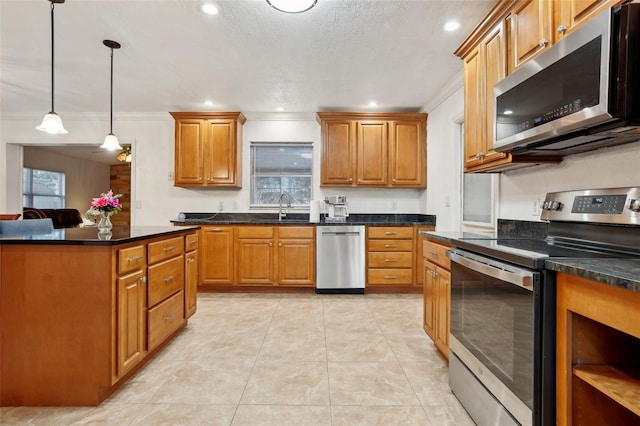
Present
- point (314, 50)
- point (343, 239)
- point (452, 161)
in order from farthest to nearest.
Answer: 1. point (343, 239)
2. point (452, 161)
3. point (314, 50)

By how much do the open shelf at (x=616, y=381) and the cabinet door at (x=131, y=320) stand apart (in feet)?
6.82

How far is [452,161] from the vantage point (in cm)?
354

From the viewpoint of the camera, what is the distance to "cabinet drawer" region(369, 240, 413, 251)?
13.2 feet

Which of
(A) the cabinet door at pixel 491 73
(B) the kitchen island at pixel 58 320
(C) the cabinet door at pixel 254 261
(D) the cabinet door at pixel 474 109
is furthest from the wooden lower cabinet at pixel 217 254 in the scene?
(A) the cabinet door at pixel 491 73

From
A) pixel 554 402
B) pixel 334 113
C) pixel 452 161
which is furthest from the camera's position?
pixel 334 113

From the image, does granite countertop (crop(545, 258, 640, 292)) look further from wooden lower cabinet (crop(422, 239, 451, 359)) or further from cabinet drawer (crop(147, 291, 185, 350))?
cabinet drawer (crop(147, 291, 185, 350))

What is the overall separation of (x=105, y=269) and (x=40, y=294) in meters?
0.36

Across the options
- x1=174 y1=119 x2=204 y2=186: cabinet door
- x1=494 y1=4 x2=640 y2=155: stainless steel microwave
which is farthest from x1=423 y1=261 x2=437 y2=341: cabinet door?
x1=174 y1=119 x2=204 y2=186: cabinet door

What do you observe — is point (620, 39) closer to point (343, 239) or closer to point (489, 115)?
point (489, 115)

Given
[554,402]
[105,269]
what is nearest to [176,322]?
[105,269]

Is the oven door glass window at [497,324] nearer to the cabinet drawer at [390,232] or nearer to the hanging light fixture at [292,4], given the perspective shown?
the hanging light fixture at [292,4]

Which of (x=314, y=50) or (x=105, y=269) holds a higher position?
(x=314, y=50)

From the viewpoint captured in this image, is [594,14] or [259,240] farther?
[259,240]

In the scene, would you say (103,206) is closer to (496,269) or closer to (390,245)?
(496,269)
